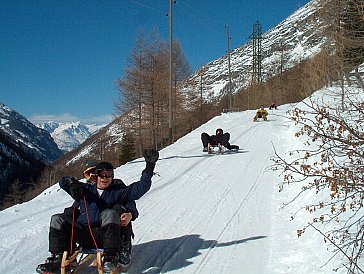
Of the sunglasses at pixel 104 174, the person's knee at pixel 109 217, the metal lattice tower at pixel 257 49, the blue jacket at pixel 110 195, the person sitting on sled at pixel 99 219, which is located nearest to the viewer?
the person sitting on sled at pixel 99 219

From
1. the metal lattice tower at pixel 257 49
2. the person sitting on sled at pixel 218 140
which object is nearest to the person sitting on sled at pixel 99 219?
the person sitting on sled at pixel 218 140

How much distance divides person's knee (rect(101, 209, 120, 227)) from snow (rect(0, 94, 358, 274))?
2.50 feet

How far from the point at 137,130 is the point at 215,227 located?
2205 centimetres

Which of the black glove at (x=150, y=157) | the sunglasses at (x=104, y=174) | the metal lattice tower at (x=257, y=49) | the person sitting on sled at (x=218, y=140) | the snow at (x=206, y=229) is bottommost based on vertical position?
the snow at (x=206, y=229)

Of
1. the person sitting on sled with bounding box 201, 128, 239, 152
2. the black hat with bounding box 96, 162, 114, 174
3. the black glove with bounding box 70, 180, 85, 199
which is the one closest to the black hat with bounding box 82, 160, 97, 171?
the black hat with bounding box 96, 162, 114, 174

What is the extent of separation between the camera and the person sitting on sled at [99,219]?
377cm

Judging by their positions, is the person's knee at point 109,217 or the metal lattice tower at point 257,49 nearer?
the person's knee at point 109,217

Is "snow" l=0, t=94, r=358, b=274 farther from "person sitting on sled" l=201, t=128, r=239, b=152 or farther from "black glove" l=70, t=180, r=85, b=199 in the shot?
"person sitting on sled" l=201, t=128, r=239, b=152

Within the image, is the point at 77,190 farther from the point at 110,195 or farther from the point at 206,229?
the point at 206,229

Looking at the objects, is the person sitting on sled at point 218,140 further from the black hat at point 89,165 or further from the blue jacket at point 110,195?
the blue jacket at point 110,195

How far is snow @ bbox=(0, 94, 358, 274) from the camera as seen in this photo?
4.32 m

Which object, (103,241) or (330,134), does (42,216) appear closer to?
(103,241)

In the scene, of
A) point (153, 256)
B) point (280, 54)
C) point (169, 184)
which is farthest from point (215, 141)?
point (280, 54)

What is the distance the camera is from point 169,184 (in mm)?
8977
